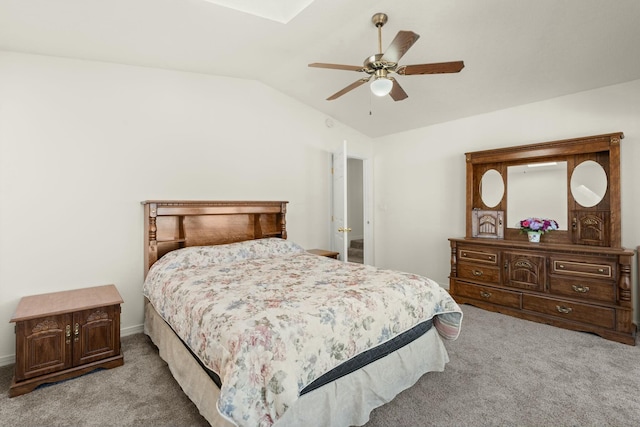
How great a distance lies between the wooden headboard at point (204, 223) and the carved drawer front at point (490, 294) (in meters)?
2.47

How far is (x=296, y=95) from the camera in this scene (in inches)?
174

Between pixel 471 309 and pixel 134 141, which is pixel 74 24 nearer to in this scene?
pixel 134 141

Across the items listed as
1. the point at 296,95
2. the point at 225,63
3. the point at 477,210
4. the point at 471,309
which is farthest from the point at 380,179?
the point at 225,63

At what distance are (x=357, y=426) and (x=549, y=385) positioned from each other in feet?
4.97

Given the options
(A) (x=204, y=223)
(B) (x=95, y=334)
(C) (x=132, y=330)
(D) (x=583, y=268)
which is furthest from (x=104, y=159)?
(D) (x=583, y=268)

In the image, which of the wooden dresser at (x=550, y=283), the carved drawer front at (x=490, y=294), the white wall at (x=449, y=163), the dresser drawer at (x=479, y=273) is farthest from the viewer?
the dresser drawer at (x=479, y=273)

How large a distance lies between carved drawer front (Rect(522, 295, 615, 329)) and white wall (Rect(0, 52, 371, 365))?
11.4 ft

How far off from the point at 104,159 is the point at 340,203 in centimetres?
282

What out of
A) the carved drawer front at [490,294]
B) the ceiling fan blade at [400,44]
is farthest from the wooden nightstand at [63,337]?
the carved drawer front at [490,294]

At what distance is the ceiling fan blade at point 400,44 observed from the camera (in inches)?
77.8

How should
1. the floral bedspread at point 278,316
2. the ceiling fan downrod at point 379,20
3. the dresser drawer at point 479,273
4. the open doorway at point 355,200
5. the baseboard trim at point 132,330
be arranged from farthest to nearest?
the open doorway at point 355,200 → the dresser drawer at point 479,273 → the baseboard trim at point 132,330 → the ceiling fan downrod at point 379,20 → the floral bedspread at point 278,316

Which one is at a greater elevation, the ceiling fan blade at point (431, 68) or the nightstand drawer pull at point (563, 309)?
the ceiling fan blade at point (431, 68)

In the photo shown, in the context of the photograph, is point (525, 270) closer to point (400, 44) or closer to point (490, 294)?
point (490, 294)

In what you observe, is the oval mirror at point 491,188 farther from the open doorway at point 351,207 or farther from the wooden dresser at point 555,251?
the open doorway at point 351,207
